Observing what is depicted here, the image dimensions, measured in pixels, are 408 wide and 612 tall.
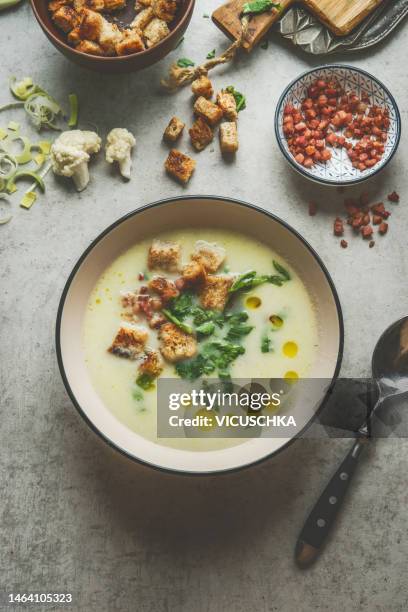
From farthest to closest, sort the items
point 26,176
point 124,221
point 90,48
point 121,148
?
point 26,176, point 121,148, point 90,48, point 124,221

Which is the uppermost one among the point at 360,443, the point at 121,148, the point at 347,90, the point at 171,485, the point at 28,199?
the point at 347,90

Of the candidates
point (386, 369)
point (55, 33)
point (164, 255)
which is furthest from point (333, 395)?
point (55, 33)

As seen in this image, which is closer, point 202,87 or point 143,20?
point 143,20

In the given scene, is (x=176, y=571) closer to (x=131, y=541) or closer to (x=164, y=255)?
(x=131, y=541)

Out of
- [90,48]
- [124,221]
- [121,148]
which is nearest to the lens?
[124,221]

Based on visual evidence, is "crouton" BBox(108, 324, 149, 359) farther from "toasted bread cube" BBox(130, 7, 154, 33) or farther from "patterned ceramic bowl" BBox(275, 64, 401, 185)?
"toasted bread cube" BBox(130, 7, 154, 33)

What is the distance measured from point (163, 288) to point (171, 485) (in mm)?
997

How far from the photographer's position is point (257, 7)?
3510 mm

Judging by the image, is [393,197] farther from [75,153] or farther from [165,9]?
[75,153]

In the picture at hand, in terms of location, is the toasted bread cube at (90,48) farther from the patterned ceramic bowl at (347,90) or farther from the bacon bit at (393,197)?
the bacon bit at (393,197)

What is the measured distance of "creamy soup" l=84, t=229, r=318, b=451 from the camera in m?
3.30

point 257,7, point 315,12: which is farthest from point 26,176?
point 315,12

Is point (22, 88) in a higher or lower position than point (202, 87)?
lower

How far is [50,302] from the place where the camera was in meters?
3.48
